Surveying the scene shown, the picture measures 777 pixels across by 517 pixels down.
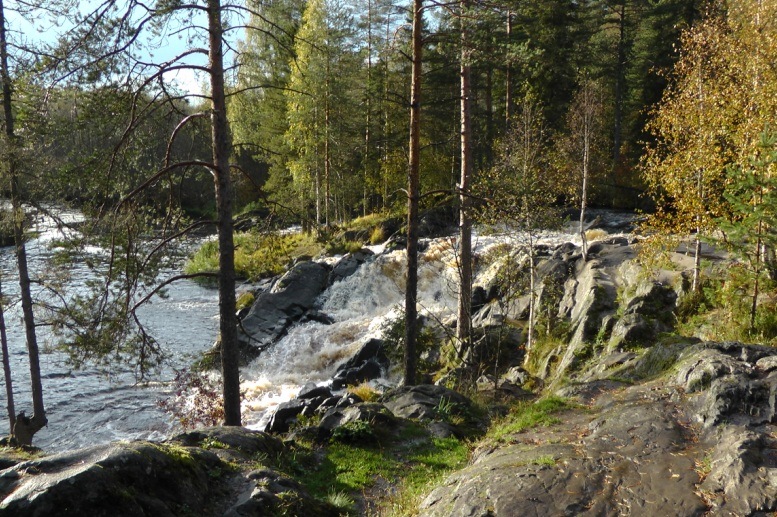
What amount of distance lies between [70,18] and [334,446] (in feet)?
24.6

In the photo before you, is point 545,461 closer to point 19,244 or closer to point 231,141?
point 231,141

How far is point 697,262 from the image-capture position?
12.0 metres

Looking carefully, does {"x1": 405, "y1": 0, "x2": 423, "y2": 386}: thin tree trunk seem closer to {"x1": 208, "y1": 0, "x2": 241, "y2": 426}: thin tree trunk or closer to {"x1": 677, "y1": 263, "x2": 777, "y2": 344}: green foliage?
{"x1": 208, "y1": 0, "x2": 241, "y2": 426}: thin tree trunk

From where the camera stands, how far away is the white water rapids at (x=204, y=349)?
14.3 metres

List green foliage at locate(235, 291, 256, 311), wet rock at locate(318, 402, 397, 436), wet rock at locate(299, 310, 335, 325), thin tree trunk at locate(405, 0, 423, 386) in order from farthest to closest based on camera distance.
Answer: green foliage at locate(235, 291, 256, 311)
wet rock at locate(299, 310, 335, 325)
thin tree trunk at locate(405, 0, 423, 386)
wet rock at locate(318, 402, 397, 436)

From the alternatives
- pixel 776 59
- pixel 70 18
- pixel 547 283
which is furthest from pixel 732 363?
pixel 70 18

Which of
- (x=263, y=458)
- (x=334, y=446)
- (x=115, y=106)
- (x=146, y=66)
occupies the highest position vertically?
(x=146, y=66)

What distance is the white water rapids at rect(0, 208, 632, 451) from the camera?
14305mm

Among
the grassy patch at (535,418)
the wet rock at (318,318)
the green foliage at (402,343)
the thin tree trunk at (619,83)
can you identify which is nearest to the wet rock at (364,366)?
the green foliage at (402,343)

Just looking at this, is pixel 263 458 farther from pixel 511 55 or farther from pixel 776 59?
pixel 776 59

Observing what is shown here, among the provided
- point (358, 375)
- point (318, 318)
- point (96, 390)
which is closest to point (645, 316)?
point (358, 375)

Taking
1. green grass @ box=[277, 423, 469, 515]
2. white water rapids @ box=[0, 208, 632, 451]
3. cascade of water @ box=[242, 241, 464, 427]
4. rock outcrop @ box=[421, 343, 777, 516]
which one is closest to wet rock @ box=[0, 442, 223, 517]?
green grass @ box=[277, 423, 469, 515]

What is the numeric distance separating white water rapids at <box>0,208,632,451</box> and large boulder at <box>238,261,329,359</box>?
522mm

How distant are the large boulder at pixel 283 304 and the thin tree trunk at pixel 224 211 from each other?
904cm
